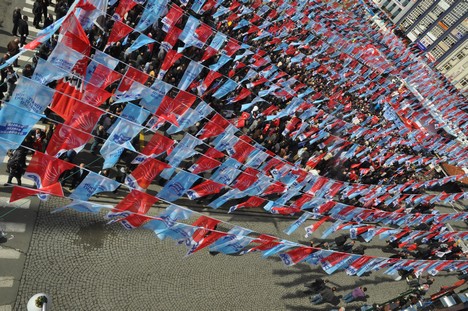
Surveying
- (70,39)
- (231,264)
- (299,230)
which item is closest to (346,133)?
(299,230)

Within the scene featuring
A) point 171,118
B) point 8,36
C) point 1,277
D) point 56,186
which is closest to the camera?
point 56,186

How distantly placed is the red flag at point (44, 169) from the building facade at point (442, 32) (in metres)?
70.2

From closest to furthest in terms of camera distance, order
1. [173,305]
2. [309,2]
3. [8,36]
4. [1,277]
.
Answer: [1,277]
[173,305]
[8,36]
[309,2]

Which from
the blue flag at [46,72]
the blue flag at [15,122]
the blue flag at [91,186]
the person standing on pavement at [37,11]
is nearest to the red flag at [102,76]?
the blue flag at [46,72]

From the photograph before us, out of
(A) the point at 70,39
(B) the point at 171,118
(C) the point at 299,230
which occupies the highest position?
(A) the point at 70,39

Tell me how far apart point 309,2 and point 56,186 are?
3325 centimetres

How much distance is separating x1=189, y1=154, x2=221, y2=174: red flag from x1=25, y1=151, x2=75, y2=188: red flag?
17.3 feet

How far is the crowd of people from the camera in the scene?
1664cm

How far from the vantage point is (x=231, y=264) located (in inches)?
630

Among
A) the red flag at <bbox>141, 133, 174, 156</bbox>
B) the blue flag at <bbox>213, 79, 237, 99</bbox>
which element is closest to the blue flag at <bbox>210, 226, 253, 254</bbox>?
the red flag at <bbox>141, 133, 174, 156</bbox>

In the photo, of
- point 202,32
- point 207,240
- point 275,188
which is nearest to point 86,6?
point 202,32

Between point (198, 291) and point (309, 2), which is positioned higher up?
point (309, 2)

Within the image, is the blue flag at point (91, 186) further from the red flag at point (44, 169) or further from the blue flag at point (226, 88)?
the blue flag at point (226, 88)

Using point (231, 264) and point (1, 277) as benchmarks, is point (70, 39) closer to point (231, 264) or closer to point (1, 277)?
point (1, 277)
